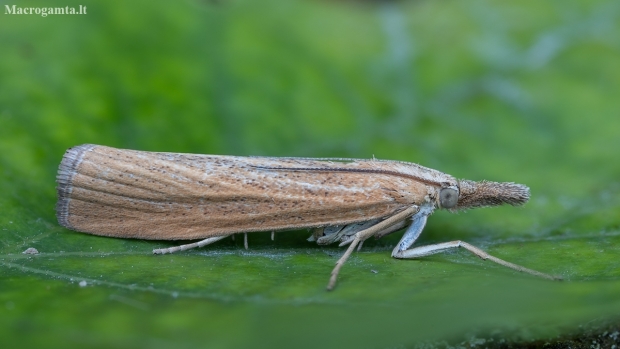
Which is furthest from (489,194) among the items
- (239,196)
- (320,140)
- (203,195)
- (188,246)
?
(188,246)

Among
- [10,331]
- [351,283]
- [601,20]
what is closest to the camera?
[10,331]

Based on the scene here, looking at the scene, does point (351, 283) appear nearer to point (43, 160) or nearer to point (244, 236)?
point (244, 236)

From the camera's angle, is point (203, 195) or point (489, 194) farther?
point (489, 194)

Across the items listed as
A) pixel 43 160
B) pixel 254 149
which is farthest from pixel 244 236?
pixel 43 160

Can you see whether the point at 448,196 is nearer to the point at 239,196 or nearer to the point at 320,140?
the point at 320,140

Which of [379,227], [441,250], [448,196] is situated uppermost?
[448,196]

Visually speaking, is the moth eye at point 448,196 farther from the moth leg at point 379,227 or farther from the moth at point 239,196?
the moth leg at point 379,227

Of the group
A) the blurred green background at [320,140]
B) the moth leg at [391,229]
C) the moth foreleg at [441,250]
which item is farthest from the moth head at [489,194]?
the moth foreleg at [441,250]
